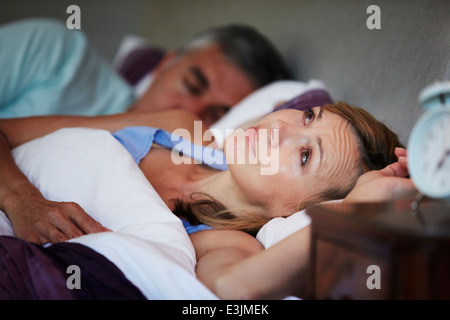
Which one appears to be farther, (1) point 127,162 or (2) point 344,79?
(2) point 344,79

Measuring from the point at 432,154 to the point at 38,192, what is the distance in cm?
87

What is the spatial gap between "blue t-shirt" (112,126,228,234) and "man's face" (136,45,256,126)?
28.8 inches

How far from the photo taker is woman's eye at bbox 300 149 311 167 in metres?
1.17

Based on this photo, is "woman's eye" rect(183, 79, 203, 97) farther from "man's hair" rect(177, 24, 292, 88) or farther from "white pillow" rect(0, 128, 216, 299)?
"white pillow" rect(0, 128, 216, 299)

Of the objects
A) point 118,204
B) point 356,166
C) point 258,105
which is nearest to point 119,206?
point 118,204

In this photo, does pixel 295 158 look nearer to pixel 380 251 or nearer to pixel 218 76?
pixel 380 251

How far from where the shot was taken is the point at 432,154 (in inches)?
31.4

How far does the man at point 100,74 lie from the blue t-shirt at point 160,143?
0.67m

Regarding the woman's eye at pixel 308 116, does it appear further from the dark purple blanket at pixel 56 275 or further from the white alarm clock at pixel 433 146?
the dark purple blanket at pixel 56 275

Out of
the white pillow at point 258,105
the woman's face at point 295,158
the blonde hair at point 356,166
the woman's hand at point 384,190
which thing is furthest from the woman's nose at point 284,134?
the white pillow at point 258,105

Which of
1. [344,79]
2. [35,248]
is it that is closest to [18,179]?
[35,248]

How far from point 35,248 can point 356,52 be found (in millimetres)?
1222
